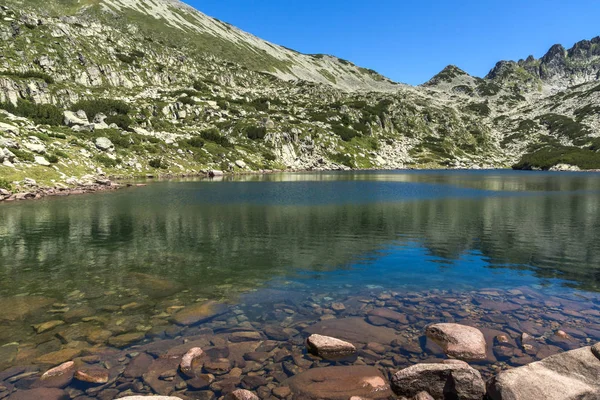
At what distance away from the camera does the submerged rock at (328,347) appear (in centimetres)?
1147

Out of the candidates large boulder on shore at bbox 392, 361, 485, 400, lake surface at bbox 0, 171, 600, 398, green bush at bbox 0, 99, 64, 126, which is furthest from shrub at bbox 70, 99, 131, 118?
large boulder on shore at bbox 392, 361, 485, 400

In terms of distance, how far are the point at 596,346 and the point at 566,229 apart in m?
29.5

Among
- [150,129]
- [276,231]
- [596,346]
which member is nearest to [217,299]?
[596,346]

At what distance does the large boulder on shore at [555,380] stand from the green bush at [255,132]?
524ft

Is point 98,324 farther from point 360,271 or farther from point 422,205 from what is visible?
point 422,205

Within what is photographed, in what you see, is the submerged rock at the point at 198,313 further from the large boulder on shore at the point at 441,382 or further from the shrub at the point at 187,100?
the shrub at the point at 187,100

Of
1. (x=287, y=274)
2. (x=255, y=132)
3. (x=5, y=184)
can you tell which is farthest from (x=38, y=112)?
(x=287, y=274)

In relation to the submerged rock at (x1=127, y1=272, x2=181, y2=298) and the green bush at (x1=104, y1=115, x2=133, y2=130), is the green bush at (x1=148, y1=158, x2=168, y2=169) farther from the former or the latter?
the submerged rock at (x1=127, y1=272, x2=181, y2=298)

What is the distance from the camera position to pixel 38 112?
10988cm

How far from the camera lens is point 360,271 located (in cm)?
2098

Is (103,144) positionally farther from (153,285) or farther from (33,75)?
(153,285)

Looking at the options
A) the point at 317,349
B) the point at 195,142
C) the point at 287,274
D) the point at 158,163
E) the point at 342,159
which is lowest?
the point at 317,349

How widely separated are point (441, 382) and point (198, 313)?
32.6ft

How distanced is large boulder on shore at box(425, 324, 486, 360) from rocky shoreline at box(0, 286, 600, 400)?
0.13ft
